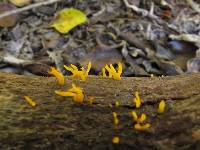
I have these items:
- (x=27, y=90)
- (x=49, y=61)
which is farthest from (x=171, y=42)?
(x=27, y=90)

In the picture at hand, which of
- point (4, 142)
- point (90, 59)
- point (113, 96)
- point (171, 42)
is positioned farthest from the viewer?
point (171, 42)

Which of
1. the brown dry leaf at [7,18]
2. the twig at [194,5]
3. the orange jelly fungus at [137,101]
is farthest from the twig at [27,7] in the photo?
the orange jelly fungus at [137,101]

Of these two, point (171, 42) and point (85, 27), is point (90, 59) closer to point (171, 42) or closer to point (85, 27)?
point (85, 27)

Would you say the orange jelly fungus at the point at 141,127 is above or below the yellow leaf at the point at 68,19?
below

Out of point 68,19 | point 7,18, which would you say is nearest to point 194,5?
point 68,19

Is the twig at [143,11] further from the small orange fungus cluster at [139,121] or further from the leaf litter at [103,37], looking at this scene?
the small orange fungus cluster at [139,121]

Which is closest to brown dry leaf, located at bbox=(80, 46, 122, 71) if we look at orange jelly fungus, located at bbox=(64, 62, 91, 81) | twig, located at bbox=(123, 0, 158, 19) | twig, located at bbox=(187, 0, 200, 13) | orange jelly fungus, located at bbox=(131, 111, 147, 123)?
twig, located at bbox=(123, 0, 158, 19)

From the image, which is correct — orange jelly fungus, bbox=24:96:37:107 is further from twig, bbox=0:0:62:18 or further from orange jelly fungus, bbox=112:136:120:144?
twig, bbox=0:0:62:18
